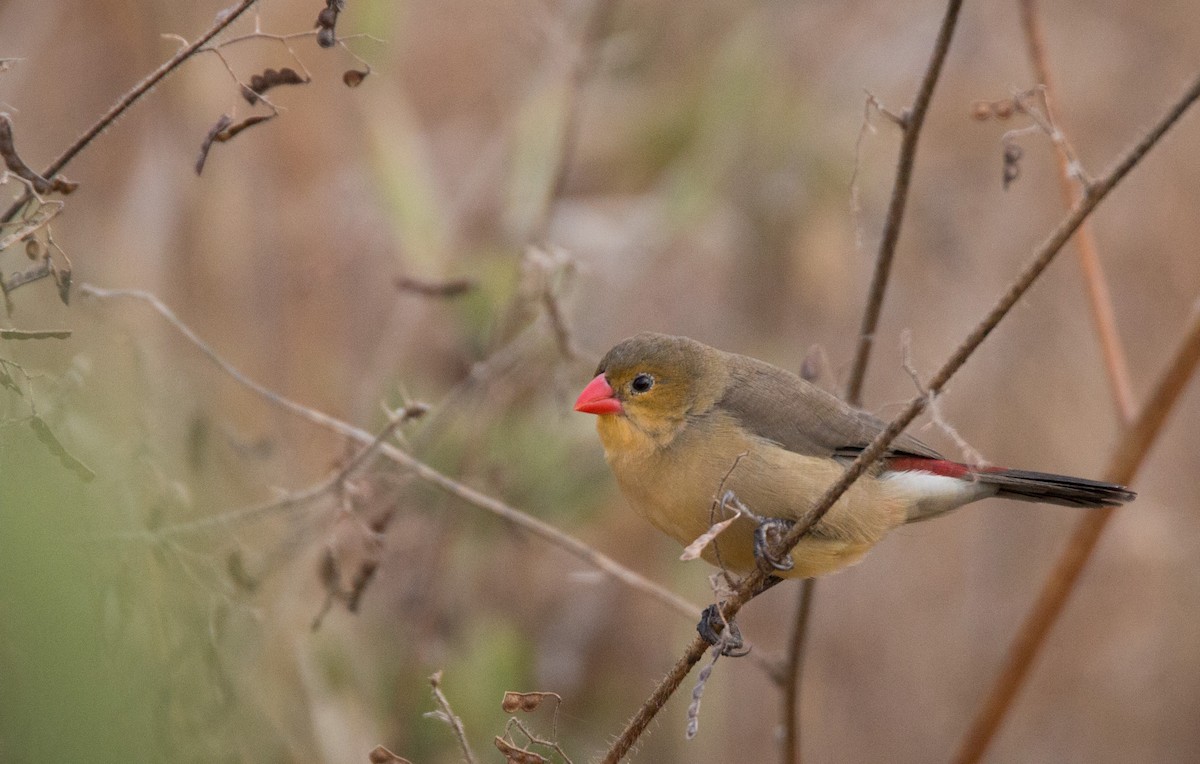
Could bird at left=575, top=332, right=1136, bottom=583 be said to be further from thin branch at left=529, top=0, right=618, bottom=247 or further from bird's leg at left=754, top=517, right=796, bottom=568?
thin branch at left=529, top=0, right=618, bottom=247

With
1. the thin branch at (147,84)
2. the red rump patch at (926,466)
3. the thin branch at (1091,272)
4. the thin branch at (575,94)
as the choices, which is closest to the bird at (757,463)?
the red rump patch at (926,466)

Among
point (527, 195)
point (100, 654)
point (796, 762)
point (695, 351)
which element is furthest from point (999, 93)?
point (100, 654)

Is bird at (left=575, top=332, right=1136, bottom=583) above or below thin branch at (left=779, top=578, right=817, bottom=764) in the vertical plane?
above

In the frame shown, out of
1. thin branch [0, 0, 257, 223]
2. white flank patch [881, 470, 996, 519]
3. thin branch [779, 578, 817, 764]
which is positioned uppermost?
white flank patch [881, 470, 996, 519]

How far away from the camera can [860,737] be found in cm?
525

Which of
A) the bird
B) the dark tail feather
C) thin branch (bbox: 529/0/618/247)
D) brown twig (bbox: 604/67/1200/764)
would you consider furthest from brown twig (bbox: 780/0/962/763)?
thin branch (bbox: 529/0/618/247)

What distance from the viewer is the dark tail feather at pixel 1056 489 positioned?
2551 mm

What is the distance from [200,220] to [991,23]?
348 centimetres

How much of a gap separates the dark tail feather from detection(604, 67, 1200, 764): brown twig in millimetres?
859

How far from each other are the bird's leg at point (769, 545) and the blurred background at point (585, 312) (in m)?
0.62

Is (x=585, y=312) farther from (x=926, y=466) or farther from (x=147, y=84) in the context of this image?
(x=147, y=84)

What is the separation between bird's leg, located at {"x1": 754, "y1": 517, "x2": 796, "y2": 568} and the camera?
221cm

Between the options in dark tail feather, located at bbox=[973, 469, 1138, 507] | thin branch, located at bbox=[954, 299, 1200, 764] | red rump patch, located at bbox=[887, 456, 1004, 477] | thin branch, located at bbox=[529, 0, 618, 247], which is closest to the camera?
dark tail feather, located at bbox=[973, 469, 1138, 507]

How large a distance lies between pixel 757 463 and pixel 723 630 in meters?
0.83
